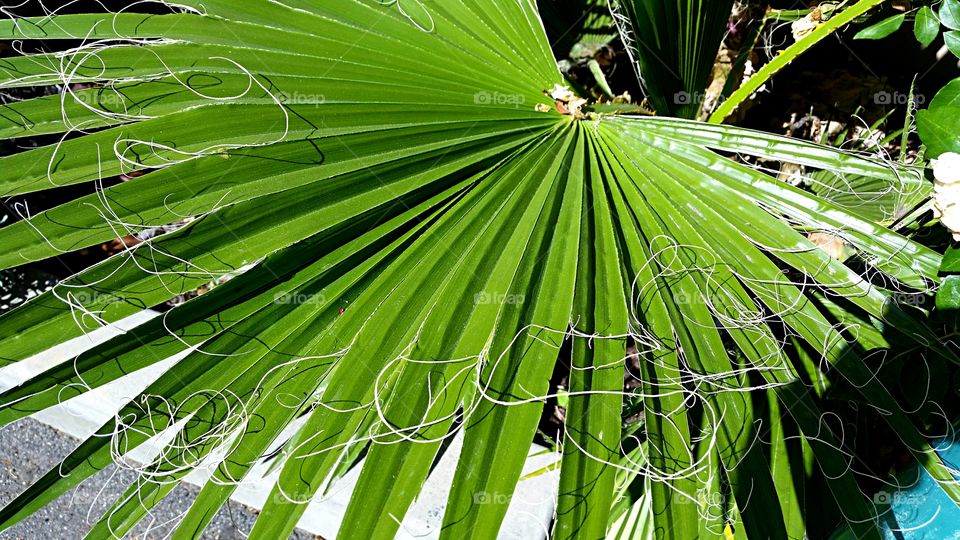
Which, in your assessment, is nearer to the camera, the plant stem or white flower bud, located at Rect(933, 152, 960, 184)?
white flower bud, located at Rect(933, 152, 960, 184)

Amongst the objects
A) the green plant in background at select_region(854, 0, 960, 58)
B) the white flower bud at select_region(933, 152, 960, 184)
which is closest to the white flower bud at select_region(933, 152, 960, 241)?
the white flower bud at select_region(933, 152, 960, 184)

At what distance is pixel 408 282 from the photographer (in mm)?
1075

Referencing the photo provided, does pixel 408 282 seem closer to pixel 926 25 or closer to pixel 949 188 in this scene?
pixel 949 188

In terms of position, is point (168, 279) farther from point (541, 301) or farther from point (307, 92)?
point (541, 301)

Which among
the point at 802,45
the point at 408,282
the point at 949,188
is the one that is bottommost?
the point at 408,282

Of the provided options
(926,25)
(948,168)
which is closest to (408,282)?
(948,168)

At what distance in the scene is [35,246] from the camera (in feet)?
3.27

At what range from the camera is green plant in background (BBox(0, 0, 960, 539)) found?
97 cm

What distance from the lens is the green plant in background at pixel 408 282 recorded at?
967 mm

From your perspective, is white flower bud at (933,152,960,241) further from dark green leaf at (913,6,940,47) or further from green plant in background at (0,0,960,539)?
dark green leaf at (913,6,940,47)

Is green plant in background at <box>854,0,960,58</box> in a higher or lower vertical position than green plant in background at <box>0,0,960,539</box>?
higher

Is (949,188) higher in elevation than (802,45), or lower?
lower

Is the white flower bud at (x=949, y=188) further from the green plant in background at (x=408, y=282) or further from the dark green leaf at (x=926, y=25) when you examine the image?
the dark green leaf at (x=926, y=25)

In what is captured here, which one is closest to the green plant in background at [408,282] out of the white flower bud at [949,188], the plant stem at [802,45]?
the white flower bud at [949,188]
